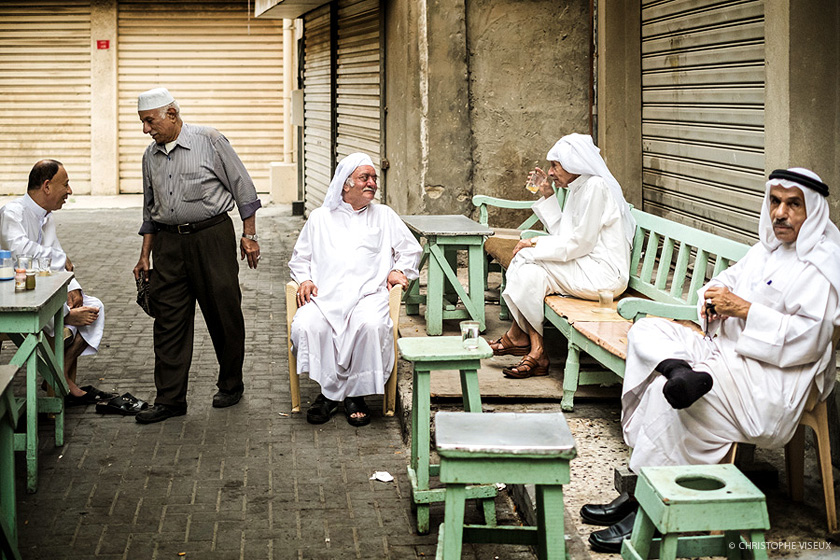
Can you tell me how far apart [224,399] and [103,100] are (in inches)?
525

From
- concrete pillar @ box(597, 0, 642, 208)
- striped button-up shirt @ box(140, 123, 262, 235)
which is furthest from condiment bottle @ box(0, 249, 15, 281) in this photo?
concrete pillar @ box(597, 0, 642, 208)

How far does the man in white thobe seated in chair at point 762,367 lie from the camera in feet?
12.8

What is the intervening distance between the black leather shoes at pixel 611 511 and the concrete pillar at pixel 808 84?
2.14 meters

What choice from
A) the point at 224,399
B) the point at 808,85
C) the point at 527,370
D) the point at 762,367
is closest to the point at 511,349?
the point at 527,370

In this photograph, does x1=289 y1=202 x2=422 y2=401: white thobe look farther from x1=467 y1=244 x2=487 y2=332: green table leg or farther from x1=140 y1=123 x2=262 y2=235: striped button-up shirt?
x1=467 y1=244 x2=487 y2=332: green table leg

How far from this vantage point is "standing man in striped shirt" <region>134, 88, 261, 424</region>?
592 cm

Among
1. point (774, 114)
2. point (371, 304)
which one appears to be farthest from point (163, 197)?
point (774, 114)

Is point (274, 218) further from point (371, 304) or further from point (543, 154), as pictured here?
point (371, 304)

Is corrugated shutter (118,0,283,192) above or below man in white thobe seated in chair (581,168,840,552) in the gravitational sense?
above

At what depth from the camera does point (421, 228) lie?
7.05 metres

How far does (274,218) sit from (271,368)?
8780 millimetres

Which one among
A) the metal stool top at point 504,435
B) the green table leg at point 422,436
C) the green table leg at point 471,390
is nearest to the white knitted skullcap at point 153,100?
the green table leg at point 422,436

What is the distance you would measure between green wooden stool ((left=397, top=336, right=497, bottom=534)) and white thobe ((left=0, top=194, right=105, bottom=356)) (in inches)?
94.7

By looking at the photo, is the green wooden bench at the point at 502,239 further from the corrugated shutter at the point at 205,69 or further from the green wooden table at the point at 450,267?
the corrugated shutter at the point at 205,69
